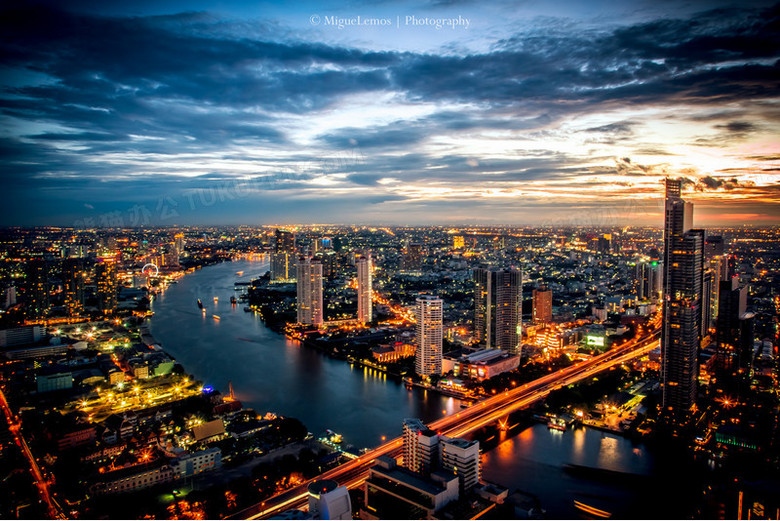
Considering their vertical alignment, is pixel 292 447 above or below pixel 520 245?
below

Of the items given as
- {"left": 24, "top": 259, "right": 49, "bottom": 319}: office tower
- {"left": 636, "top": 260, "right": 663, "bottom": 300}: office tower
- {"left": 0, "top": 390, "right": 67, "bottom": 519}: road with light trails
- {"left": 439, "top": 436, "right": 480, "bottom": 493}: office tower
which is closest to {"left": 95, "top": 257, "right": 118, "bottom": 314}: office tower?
{"left": 24, "top": 259, "right": 49, "bottom": 319}: office tower

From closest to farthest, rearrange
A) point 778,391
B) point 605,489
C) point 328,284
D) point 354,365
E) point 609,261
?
point 605,489 → point 778,391 → point 354,365 → point 328,284 → point 609,261

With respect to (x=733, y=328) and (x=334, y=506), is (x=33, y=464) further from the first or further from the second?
(x=733, y=328)

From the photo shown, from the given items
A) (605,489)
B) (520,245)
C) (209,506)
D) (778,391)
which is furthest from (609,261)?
(209,506)

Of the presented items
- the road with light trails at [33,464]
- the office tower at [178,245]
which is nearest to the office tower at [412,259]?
the office tower at [178,245]

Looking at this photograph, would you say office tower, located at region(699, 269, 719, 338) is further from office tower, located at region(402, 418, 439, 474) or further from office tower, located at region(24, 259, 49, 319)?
office tower, located at region(24, 259, 49, 319)

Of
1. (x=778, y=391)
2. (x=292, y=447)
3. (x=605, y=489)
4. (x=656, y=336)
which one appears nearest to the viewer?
(x=605, y=489)

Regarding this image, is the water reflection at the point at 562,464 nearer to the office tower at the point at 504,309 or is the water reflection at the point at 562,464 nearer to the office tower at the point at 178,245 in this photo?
the office tower at the point at 504,309

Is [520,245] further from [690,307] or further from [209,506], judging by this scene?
[209,506]
